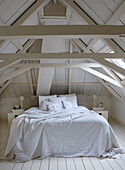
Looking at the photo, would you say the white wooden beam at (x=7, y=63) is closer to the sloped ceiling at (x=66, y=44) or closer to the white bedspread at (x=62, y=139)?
the sloped ceiling at (x=66, y=44)

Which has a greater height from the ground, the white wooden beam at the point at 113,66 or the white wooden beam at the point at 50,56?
the white wooden beam at the point at 50,56

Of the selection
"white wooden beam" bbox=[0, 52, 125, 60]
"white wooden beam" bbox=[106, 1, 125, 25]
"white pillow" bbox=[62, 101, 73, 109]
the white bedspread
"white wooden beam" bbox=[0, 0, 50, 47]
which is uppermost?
"white wooden beam" bbox=[0, 0, 50, 47]

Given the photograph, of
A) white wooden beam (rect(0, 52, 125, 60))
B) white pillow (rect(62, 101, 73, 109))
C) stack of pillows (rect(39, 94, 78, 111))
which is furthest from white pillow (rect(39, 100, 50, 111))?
white wooden beam (rect(0, 52, 125, 60))

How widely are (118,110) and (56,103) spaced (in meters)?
2.39

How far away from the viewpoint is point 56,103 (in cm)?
503

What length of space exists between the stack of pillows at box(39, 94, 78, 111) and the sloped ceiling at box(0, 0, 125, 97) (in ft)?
2.10

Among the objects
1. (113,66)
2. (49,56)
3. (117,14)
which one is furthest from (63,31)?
(113,66)

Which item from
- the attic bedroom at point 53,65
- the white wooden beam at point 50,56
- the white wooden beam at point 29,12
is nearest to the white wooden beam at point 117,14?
the attic bedroom at point 53,65

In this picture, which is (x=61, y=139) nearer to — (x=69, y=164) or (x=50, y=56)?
(x=69, y=164)

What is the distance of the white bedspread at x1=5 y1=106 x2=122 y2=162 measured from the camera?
130 inches

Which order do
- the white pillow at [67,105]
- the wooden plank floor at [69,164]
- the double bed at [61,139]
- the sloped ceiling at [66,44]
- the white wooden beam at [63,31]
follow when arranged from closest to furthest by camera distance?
the white wooden beam at [63,31] < the sloped ceiling at [66,44] < the wooden plank floor at [69,164] < the double bed at [61,139] < the white pillow at [67,105]

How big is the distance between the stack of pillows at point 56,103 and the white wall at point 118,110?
1.61 metres

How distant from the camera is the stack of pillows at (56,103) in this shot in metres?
4.86

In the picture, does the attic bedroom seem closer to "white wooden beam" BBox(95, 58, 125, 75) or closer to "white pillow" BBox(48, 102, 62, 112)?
"white wooden beam" BBox(95, 58, 125, 75)
